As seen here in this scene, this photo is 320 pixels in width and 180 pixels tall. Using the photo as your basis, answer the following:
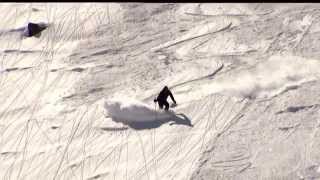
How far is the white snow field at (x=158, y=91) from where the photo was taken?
50.1 ft

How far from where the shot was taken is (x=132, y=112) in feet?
55.0

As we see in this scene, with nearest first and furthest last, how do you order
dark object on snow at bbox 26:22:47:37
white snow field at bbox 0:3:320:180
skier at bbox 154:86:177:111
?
1. white snow field at bbox 0:3:320:180
2. skier at bbox 154:86:177:111
3. dark object on snow at bbox 26:22:47:37

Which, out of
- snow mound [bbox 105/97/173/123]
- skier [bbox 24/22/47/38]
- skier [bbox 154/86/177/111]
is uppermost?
skier [bbox 24/22/47/38]

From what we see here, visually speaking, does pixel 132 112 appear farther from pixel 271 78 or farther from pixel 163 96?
pixel 271 78

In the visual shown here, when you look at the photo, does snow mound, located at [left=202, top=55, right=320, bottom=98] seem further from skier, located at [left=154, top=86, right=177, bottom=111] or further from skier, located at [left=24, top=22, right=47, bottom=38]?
skier, located at [left=24, top=22, right=47, bottom=38]

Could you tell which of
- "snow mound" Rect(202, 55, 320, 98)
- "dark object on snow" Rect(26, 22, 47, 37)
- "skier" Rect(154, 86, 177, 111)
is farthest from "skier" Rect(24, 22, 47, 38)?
"snow mound" Rect(202, 55, 320, 98)

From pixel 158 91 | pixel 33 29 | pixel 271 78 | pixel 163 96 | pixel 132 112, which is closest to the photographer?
pixel 163 96

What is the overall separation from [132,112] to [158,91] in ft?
4.41

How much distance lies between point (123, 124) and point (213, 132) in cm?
270

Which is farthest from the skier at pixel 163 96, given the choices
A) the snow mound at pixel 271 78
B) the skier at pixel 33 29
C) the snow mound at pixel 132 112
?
the skier at pixel 33 29

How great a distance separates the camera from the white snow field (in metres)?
15.3

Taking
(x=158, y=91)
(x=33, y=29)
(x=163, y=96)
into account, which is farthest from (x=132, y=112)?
(x=33, y=29)

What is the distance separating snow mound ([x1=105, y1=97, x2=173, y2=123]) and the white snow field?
0.11 ft

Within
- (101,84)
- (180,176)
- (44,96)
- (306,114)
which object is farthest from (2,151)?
(306,114)
